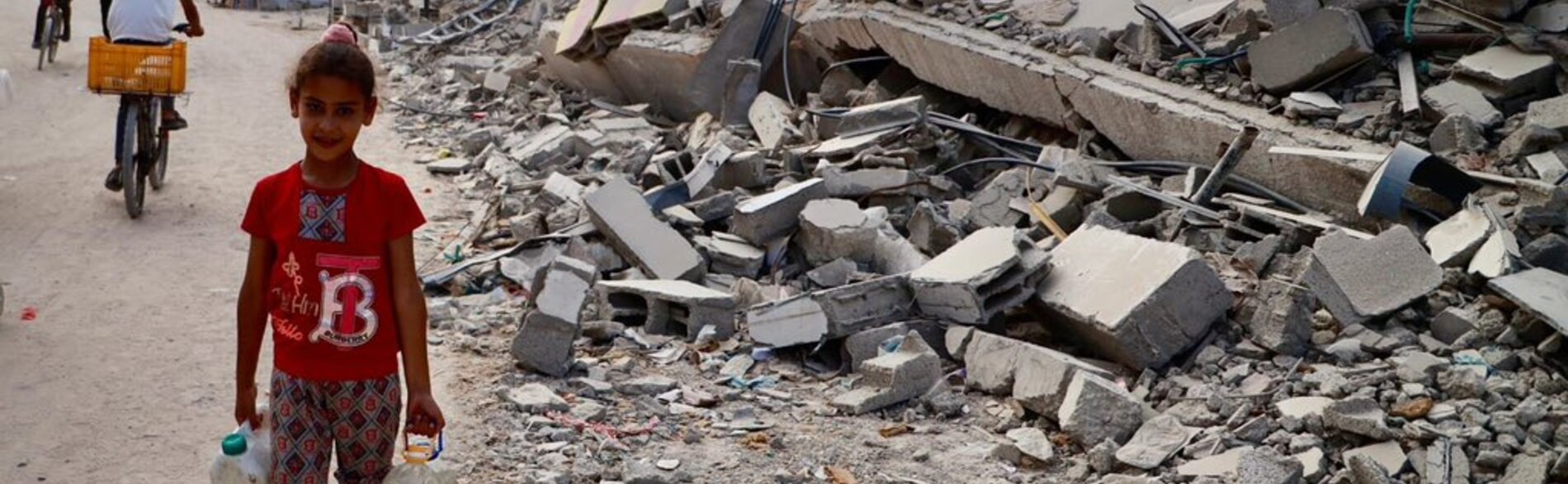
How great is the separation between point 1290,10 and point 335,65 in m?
6.05

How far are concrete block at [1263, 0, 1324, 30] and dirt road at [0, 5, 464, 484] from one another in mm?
4594

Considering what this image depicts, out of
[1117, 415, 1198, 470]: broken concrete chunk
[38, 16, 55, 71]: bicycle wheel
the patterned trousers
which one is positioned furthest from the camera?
[38, 16, 55, 71]: bicycle wheel

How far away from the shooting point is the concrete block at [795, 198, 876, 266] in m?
7.81

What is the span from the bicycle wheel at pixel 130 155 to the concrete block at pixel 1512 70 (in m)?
6.98

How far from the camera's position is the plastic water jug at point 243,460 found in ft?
12.2

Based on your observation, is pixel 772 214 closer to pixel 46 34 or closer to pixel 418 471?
pixel 418 471

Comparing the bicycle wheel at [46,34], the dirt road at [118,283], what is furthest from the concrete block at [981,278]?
the bicycle wheel at [46,34]

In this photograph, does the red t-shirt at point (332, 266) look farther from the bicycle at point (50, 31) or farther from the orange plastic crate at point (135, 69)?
the bicycle at point (50, 31)

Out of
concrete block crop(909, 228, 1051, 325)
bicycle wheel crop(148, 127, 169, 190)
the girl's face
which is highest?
the girl's face

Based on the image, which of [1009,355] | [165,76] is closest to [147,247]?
[165,76]

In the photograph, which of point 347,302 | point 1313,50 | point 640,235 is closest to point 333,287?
point 347,302

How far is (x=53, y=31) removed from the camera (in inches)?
638

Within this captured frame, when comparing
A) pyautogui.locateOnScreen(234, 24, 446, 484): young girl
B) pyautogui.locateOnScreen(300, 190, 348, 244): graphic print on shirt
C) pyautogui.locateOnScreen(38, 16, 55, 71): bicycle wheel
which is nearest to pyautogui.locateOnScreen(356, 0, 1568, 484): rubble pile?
pyautogui.locateOnScreen(234, 24, 446, 484): young girl

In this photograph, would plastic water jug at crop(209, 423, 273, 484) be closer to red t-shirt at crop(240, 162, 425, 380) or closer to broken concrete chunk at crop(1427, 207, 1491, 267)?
red t-shirt at crop(240, 162, 425, 380)
